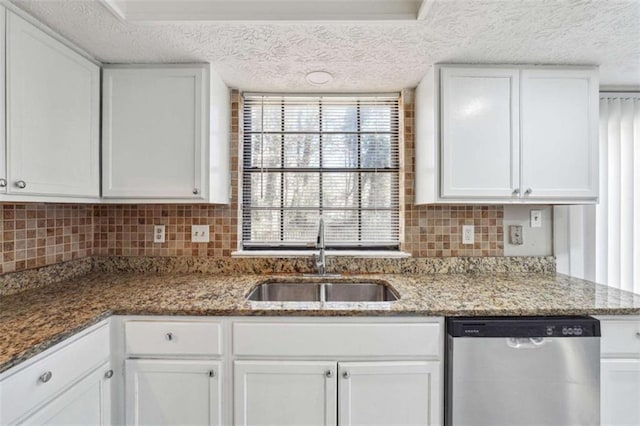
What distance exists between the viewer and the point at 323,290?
1.88 meters

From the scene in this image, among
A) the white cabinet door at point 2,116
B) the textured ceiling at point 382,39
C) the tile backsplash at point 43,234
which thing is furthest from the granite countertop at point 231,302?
the textured ceiling at point 382,39

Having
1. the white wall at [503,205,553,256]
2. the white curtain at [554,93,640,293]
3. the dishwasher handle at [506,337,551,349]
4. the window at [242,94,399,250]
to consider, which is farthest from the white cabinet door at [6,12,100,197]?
the white curtain at [554,93,640,293]

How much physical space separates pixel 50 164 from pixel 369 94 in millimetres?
1768

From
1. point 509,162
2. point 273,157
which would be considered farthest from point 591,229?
point 273,157

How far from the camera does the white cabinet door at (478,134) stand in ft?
5.59

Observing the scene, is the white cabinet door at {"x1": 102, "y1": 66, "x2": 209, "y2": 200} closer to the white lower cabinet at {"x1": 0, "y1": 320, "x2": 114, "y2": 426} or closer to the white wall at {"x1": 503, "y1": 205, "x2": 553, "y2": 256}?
the white lower cabinet at {"x1": 0, "y1": 320, "x2": 114, "y2": 426}

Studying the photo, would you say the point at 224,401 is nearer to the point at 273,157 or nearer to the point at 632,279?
the point at 273,157

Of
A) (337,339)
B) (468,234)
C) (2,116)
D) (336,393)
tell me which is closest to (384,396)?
(336,393)

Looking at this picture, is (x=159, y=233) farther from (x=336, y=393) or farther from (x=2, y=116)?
(x=336, y=393)

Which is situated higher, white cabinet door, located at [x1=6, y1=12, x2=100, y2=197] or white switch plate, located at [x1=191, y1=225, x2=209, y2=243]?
white cabinet door, located at [x1=6, y1=12, x2=100, y2=197]

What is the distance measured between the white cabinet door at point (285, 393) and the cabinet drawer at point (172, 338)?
0.50ft

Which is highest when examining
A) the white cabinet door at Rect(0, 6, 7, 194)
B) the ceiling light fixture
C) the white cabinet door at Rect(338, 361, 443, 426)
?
the ceiling light fixture

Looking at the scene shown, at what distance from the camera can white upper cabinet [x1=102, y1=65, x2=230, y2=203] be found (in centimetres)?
169

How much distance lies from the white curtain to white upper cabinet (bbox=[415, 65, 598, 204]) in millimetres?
396
